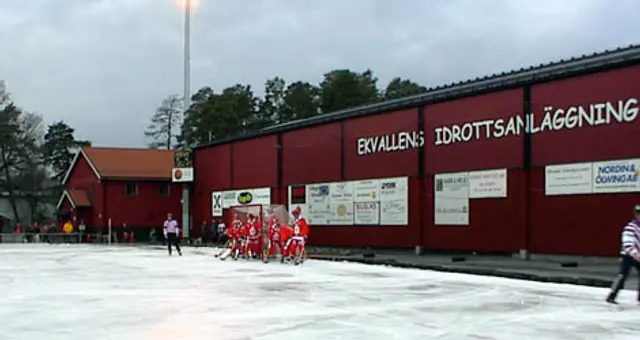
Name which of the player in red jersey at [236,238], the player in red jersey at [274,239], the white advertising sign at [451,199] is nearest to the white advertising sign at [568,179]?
the white advertising sign at [451,199]

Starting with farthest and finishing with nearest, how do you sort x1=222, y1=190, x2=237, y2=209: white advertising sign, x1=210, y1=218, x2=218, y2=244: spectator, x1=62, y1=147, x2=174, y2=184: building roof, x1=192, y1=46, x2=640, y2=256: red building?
x1=62, y1=147, x2=174, y2=184: building roof → x1=222, y1=190, x2=237, y2=209: white advertising sign → x1=210, y1=218, x2=218, y2=244: spectator → x1=192, y1=46, x2=640, y2=256: red building

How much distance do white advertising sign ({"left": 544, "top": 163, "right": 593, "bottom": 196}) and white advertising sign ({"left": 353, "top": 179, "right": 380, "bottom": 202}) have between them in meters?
10.3

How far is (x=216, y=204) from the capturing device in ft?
172

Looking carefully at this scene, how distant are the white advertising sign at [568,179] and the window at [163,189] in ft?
128

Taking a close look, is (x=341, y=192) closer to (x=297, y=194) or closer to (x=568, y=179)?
(x=297, y=194)

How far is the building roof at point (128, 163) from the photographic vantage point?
60719 mm

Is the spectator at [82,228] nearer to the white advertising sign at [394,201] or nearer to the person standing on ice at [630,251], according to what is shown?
the white advertising sign at [394,201]

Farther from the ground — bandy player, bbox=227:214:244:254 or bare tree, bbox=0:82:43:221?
bare tree, bbox=0:82:43:221

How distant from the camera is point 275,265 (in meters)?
27.4

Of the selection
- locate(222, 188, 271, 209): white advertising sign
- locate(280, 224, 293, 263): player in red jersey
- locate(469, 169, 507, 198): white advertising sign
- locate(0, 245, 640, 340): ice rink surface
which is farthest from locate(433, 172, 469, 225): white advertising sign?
locate(222, 188, 271, 209): white advertising sign

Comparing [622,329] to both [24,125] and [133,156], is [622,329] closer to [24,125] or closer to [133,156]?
[133,156]

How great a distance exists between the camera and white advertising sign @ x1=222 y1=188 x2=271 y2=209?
46638 millimetres

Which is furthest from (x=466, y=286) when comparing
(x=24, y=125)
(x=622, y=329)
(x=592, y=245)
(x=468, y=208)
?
(x=24, y=125)

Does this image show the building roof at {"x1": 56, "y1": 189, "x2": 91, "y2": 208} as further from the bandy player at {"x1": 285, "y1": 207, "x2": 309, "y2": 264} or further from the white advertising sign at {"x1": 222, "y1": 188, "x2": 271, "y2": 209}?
the bandy player at {"x1": 285, "y1": 207, "x2": 309, "y2": 264}
